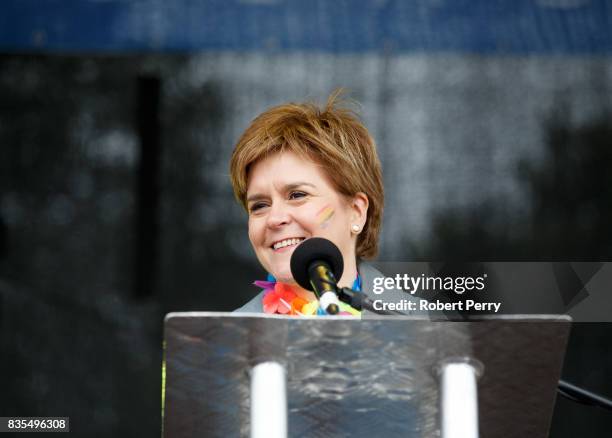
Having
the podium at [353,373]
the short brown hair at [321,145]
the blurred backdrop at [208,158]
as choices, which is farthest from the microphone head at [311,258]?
the blurred backdrop at [208,158]

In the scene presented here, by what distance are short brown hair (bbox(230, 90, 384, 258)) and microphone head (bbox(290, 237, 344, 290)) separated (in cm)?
53

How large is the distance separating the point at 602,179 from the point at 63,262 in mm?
1922

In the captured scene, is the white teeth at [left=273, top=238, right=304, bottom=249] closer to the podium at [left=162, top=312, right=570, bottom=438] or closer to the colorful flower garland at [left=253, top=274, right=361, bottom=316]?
the colorful flower garland at [left=253, top=274, right=361, bottom=316]

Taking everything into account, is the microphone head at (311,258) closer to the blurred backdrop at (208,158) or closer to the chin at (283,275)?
the chin at (283,275)

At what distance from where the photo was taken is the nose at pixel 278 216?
159 centimetres

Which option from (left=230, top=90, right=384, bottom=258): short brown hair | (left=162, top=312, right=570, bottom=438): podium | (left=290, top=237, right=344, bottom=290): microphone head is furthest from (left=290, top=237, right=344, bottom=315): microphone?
(left=230, top=90, right=384, bottom=258): short brown hair

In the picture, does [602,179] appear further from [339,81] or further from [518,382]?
[518,382]

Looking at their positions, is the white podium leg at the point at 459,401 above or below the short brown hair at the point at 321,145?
below

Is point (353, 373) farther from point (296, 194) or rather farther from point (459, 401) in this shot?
point (296, 194)

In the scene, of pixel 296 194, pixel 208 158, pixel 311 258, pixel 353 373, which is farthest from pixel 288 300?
pixel 208 158

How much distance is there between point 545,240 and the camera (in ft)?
10.4

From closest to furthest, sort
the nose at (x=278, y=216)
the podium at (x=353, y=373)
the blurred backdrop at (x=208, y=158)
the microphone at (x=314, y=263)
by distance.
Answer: the podium at (x=353, y=373) < the microphone at (x=314, y=263) < the nose at (x=278, y=216) < the blurred backdrop at (x=208, y=158)

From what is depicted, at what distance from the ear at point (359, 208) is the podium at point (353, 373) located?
794 mm

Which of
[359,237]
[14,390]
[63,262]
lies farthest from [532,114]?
[14,390]
